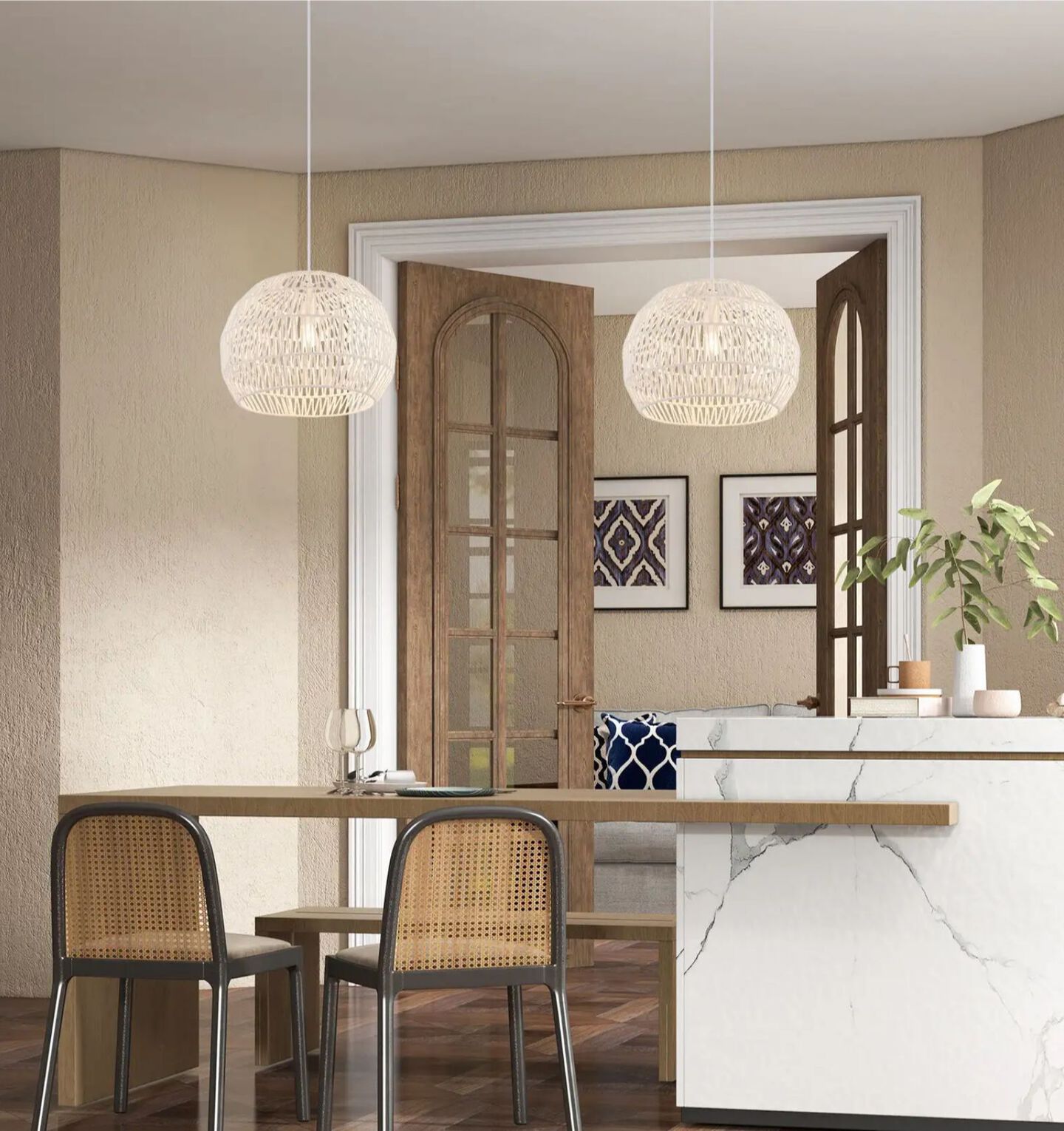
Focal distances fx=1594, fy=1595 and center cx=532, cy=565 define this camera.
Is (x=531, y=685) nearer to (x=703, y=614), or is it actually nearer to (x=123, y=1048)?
(x=123, y=1048)

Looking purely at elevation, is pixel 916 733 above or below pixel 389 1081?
above

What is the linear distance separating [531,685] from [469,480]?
77cm

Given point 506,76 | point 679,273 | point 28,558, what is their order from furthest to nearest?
point 679,273
point 28,558
point 506,76

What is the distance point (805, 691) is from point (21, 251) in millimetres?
4393

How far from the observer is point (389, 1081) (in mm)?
2957

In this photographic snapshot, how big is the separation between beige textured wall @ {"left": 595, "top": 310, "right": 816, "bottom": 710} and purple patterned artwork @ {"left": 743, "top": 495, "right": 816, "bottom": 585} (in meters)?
0.15

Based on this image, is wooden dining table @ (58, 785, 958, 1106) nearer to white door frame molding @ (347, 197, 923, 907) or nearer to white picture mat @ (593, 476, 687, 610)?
white door frame molding @ (347, 197, 923, 907)

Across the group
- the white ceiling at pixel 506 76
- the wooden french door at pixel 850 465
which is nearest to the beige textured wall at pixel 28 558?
the white ceiling at pixel 506 76

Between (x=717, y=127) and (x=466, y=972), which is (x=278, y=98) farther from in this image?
(x=466, y=972)

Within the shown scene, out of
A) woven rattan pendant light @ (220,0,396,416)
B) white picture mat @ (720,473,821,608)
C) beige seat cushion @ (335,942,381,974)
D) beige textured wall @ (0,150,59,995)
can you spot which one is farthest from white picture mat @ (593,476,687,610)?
beige seat cushion @ (335,942,381,974)

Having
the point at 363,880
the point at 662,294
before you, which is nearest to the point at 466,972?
the point at 662,294

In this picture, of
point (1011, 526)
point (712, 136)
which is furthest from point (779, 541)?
point (1011, 526)

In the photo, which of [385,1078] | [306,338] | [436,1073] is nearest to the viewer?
[385,1078]

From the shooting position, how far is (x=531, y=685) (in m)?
5.72
